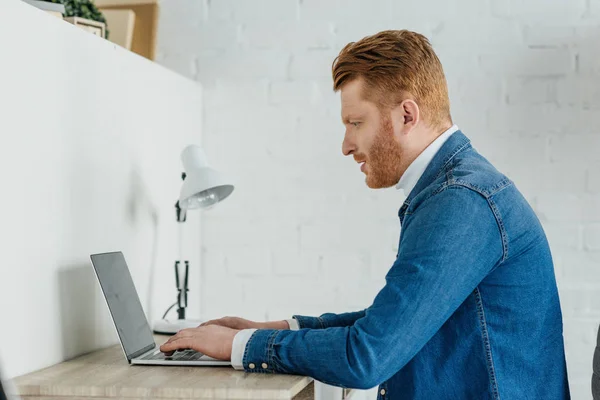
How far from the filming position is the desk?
1410 millimetres

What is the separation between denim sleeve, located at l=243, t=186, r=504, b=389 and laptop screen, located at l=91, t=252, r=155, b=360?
0.45m

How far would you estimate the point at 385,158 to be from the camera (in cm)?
168

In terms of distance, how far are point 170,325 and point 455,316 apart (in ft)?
2.89

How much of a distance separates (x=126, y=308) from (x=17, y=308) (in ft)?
1.02

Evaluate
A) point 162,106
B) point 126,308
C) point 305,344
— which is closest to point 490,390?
point 305,344

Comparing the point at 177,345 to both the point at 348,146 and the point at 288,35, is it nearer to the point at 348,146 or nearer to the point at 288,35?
the point at 348,146

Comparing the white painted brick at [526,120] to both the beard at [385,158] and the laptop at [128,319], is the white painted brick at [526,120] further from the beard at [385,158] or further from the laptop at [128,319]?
the laptop at [128,319]

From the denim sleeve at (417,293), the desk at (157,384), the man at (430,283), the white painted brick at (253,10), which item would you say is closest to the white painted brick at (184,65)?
the white painted brick at (253,10)

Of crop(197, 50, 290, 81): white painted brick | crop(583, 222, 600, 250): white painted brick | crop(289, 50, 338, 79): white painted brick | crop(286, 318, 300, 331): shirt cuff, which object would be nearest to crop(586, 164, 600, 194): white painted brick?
crop(583, 222, 600, 250): white painted brick

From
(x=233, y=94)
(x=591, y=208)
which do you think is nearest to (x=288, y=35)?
(x=233, y=94)

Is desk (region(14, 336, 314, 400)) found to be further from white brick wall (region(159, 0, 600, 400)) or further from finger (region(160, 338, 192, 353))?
white brick wall (region(159, 0, 600, 400))

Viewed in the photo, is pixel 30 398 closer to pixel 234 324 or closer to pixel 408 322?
pixel 234 324

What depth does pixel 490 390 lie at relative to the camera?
1489mm

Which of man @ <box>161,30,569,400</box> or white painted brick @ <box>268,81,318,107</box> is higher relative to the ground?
white painted brick @ <box>268,81,318,107</box>
